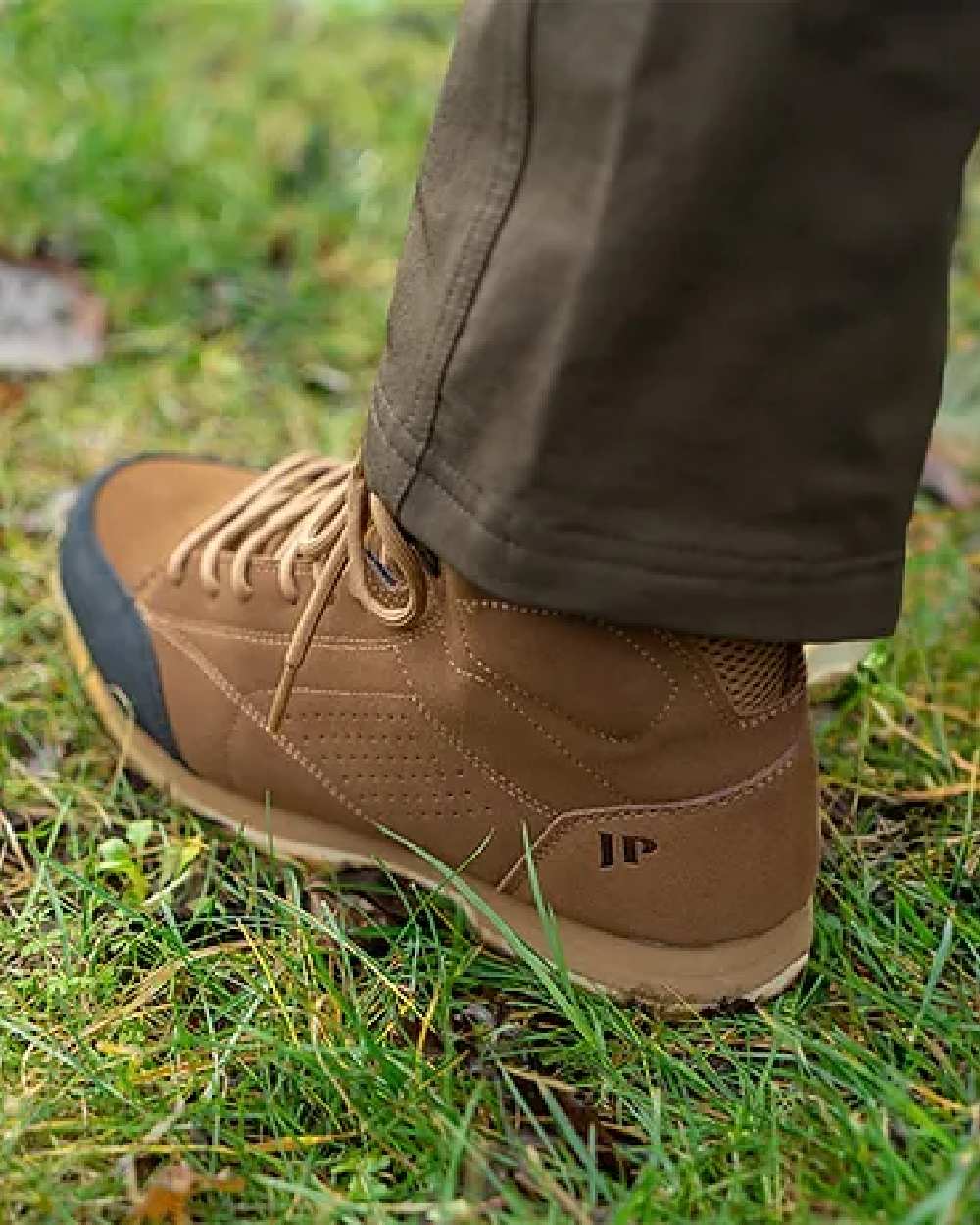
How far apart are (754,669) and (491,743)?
23 centimetres

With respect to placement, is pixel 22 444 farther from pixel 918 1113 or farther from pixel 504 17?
pixel 918 1113

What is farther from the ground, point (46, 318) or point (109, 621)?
point (109, 621)

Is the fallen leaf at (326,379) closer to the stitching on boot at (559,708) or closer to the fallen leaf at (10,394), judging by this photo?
the fallen leaf at (10,394)

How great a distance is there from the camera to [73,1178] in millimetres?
1095

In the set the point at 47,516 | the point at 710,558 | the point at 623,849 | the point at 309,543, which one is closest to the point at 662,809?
the point at 623,849

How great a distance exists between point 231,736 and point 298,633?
159 mm

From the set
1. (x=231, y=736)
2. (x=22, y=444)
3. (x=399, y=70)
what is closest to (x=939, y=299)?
(x=231, y=736)

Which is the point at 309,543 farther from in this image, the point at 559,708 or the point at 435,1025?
the point at 435,1025

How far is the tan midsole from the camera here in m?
1.28

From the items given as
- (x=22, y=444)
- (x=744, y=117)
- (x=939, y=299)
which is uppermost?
(x=744, y=117)

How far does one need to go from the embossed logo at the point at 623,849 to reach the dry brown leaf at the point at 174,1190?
0.39 metres

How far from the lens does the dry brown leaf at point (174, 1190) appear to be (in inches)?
41.6

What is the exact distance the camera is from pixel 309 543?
142 centimetres

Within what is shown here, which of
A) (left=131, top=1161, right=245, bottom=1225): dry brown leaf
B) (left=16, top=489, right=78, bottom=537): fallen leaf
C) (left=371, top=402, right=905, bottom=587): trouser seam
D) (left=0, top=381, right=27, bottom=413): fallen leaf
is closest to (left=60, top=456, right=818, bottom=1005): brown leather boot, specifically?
(left=371, top=402, right=905, bottom=587): trouser seam
